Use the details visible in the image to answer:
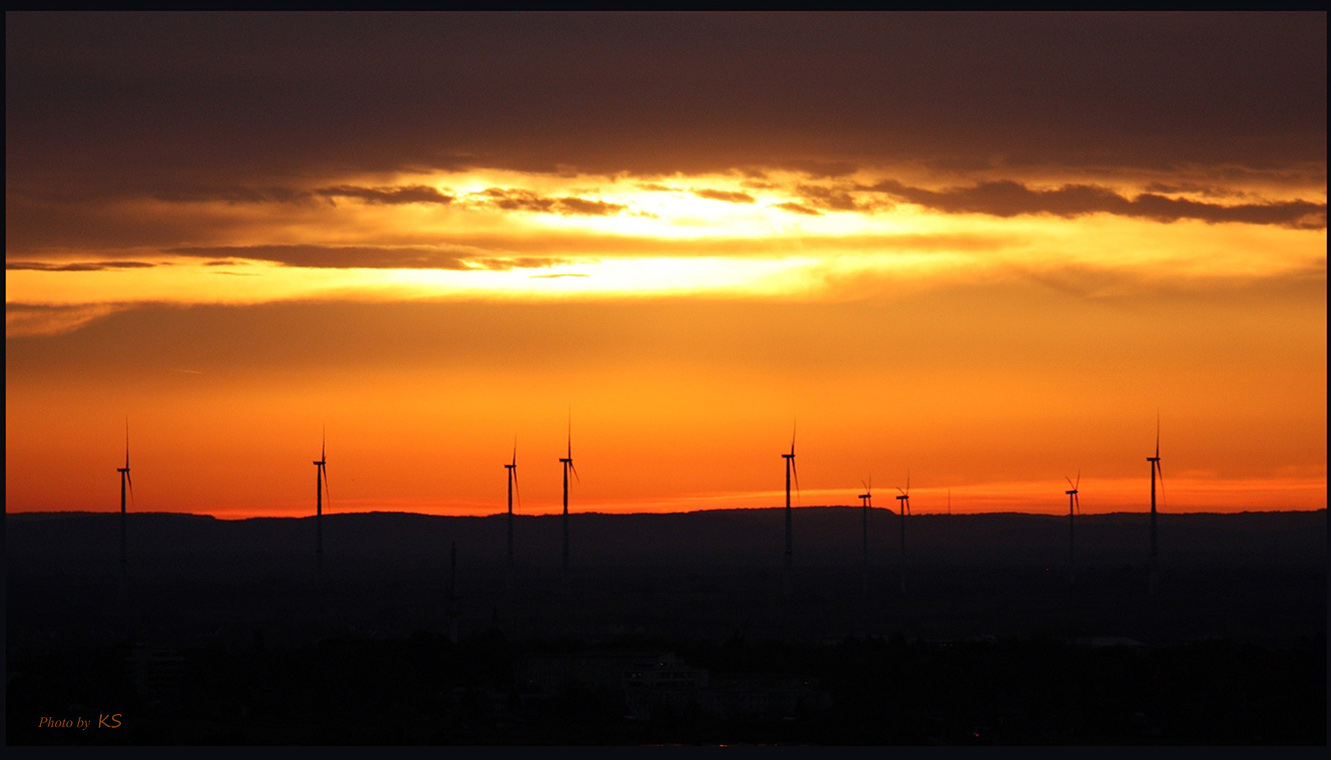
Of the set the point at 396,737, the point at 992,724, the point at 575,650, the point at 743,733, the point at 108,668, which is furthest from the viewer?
the point at 575,650

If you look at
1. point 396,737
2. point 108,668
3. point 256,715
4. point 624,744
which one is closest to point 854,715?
point 624,744

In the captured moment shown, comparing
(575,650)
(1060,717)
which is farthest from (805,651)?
(1060,717)

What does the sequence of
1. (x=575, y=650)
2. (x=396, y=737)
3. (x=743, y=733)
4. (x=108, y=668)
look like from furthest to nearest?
(x=575, y=650) < (x=108, y=668) < (x=743, y=733) < (x=396, y=737)

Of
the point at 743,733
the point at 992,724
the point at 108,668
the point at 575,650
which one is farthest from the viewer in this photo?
the point at 575,650

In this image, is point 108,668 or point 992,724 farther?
point 108,668

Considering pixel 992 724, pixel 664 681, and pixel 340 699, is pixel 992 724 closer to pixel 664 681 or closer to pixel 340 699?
pixel 664 681

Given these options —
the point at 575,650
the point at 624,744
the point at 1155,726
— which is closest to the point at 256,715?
the point at 624,744

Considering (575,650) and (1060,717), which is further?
(575,650)

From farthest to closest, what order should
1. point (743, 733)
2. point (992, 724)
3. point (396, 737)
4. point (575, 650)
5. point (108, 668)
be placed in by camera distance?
point (575, 650) < point (108, 668) < point (992, 724) < point (743, 733) < point (396, 737)

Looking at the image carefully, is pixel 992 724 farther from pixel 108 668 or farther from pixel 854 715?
pixel 108 668
